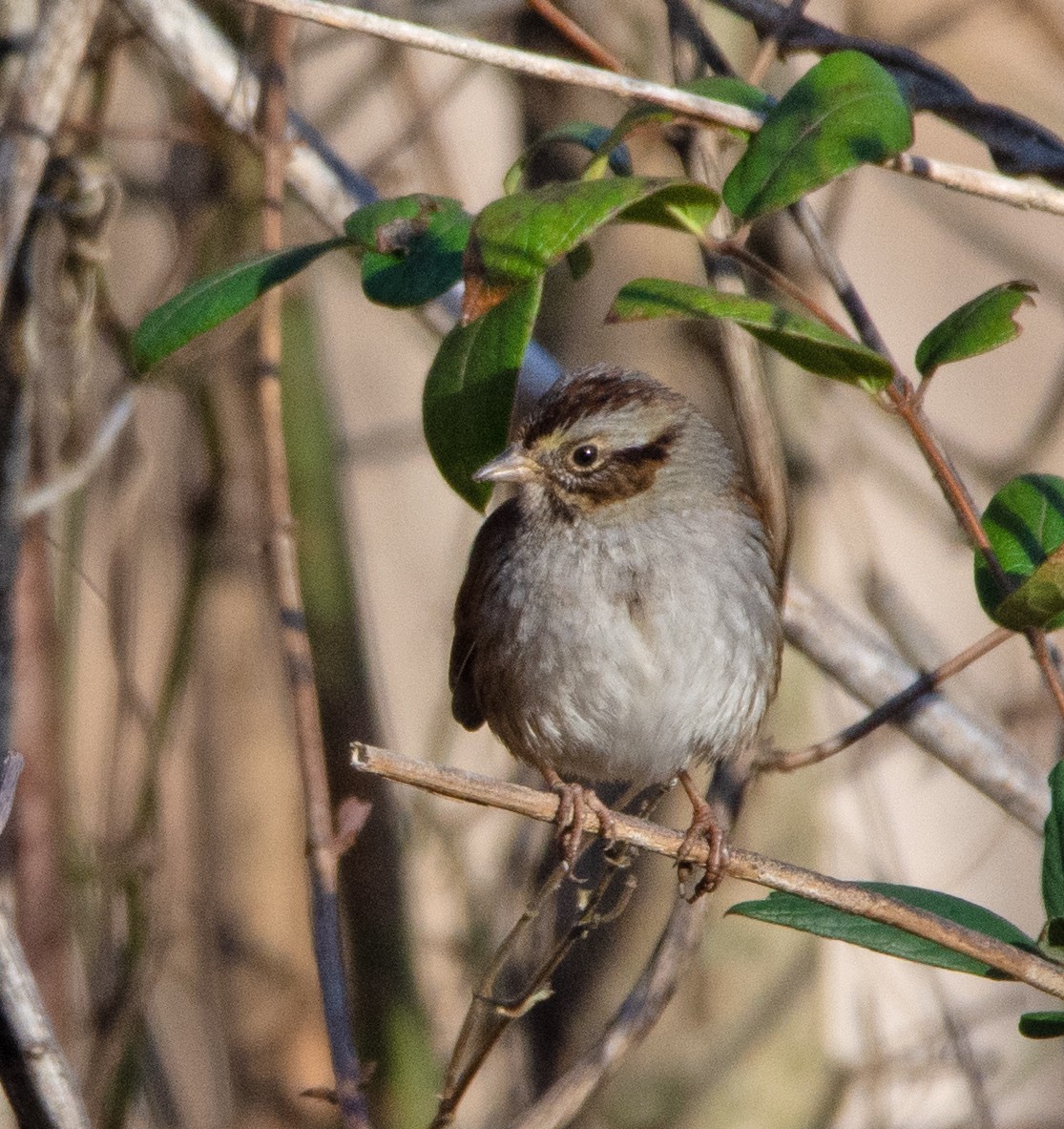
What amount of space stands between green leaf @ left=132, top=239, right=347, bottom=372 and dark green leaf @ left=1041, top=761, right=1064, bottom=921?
105 cm

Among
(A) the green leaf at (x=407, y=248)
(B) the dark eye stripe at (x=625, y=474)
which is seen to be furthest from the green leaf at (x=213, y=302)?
(B) the dark eye stripe at (x=625, y=474)

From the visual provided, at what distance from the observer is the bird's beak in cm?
277

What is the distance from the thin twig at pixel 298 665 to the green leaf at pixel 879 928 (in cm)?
71

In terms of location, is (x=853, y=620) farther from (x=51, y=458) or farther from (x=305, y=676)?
(x=51, y=458)

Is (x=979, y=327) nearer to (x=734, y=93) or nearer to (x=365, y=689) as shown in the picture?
(x=734, y=93)

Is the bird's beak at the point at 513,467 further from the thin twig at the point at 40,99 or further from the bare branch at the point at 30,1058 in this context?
the bare branch at the point at 30,1058

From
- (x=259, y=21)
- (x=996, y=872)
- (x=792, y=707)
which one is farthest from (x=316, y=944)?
(x=996, y=872)

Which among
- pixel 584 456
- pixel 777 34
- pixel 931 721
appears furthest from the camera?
pixel 584 456

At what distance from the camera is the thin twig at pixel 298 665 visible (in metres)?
2.13

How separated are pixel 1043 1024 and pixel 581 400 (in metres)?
1.47

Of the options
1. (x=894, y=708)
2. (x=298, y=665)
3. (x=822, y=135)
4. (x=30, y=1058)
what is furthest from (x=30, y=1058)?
(x=822, y=135)

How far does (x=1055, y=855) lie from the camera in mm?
1755

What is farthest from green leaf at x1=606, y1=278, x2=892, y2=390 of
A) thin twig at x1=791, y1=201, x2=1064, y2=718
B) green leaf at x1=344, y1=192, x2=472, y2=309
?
green leaf at x1=344, y1=192, x2=472, y2=309

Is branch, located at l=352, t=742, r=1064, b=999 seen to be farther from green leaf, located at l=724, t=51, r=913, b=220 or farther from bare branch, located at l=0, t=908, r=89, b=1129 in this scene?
green leaf, located at l=724, t=51, r=913, b=220
